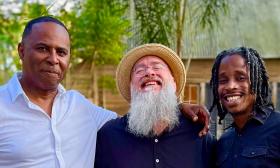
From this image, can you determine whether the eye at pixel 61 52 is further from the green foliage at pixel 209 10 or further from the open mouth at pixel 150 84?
the green foliage at pixel 209 10

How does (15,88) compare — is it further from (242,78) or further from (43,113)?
(242,78)

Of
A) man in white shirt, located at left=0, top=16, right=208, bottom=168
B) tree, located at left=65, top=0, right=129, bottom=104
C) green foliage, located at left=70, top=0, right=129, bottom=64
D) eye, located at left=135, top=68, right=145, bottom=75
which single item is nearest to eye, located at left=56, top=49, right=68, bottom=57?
man in white shirt, located at left=0, top=16, right=208, bottom=168

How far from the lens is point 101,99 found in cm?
1482

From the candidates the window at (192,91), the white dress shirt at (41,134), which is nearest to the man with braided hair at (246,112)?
the white dress shirt at (41,134)

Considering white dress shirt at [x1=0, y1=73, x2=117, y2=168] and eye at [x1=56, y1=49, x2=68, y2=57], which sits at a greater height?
eye at [x1=56, y1=49, x2=68, y2=57]

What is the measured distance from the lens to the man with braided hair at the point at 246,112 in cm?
321

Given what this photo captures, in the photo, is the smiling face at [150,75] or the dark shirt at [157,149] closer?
the dark shirt at [157,149]

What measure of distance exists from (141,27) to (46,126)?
11.4 feet

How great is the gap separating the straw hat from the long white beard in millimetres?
199

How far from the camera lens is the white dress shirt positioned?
10.7ft

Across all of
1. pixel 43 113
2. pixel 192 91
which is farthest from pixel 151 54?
pixel 192 91

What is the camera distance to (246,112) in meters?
3.41

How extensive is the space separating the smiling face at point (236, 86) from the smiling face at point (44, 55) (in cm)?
105

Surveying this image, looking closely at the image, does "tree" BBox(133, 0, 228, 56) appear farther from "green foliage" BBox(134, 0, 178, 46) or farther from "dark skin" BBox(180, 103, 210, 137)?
"dark skin" BBox(180, 103, 210, 137)
